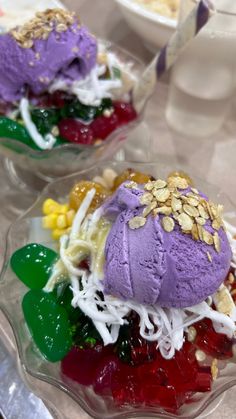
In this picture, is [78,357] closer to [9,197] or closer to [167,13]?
[9,197]

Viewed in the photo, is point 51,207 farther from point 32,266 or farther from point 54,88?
point 54,88

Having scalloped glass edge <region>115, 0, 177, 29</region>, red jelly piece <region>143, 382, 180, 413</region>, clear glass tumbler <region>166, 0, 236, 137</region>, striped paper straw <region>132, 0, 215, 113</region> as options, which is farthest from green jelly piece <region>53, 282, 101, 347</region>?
scalloped glass edge <region>115, 0, 177, 29</region>

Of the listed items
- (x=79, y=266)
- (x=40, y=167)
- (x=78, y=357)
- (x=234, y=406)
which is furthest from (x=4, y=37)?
(x=234, y=406)

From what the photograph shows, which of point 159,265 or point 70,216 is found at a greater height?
point 159,265

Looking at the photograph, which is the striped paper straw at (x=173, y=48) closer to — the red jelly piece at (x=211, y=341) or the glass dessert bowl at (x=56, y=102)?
the glass dessert bowl at (x=56, y=102)

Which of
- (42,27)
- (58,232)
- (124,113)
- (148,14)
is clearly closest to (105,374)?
(58,232)

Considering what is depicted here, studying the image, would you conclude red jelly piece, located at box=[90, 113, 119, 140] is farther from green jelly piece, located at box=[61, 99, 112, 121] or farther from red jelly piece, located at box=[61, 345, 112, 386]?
red jelly piece, located at box=[61, 345, 112, 386]
